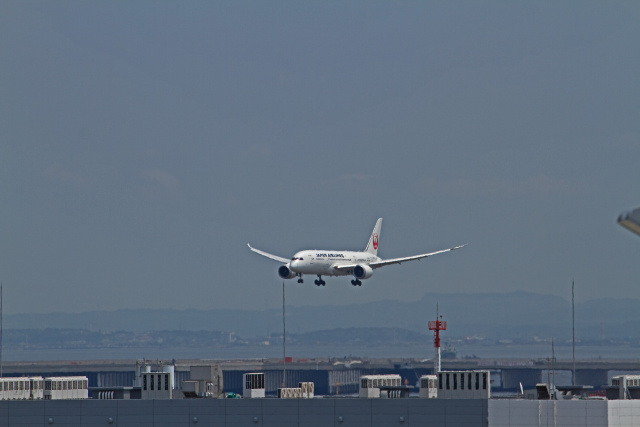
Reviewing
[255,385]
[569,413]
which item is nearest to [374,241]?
[255,385]

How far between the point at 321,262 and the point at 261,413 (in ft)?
244

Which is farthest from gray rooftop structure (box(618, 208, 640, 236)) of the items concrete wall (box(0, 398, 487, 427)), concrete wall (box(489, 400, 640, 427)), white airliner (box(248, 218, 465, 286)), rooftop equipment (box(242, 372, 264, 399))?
white airliner (box(248, 218, 465, 286))

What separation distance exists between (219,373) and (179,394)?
13.7ft

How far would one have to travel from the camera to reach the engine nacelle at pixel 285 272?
134750 mm

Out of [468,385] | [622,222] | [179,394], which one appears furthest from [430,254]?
[622,222]

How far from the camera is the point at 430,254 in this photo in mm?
151875

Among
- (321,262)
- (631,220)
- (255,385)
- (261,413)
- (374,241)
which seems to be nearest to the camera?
(631,220)

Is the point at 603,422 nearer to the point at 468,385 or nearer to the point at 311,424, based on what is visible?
the point at 468,385

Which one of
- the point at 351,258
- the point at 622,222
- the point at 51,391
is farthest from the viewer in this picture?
the point at 351,258

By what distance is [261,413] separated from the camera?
208 ft

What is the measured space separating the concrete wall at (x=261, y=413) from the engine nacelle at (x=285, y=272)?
70.4 meters

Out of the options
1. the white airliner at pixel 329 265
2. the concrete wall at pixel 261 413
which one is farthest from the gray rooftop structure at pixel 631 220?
the white airliner at pixel 329 265

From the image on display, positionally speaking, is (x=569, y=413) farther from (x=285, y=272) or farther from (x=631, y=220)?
(x=285, y=272)

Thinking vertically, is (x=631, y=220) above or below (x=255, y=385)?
above
